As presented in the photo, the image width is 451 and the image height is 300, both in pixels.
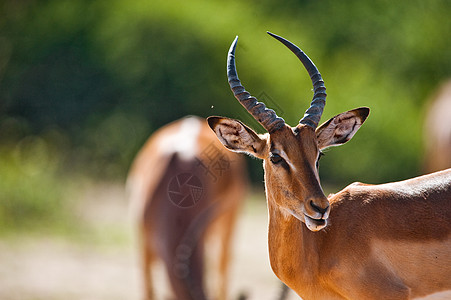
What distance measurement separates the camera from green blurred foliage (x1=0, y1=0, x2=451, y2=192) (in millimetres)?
14016

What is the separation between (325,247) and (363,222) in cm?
31

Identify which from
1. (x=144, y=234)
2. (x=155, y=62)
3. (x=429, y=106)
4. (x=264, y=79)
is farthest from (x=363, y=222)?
(x=155, y=62)

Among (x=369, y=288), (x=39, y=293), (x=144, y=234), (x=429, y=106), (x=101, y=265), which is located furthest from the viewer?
(x=429, y=106)

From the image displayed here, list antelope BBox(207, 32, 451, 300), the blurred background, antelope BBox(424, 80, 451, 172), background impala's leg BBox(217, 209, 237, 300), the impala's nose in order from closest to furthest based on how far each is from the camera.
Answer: the impala's nose
antelope BBox(207, 32, 451, 300)
background impala's leg BBox(217, 209, 237, 300)
antelope BBox(424, 80, 451, 172)
the blurred background

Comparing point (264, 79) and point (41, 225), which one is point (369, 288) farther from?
point (264, 79)

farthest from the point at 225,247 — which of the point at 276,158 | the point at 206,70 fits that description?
the point at 206,70

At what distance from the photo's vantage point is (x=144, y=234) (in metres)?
7.84

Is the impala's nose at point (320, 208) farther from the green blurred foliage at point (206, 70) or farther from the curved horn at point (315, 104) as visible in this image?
the green blurred foliage at point (206, 70)

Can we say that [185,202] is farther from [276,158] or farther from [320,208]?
[320,208]

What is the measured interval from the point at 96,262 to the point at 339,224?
5.95 metres

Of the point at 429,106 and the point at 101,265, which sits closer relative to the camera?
the point at 101,265
